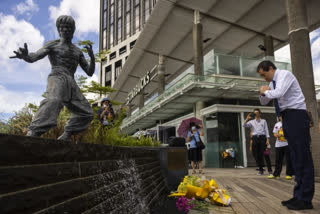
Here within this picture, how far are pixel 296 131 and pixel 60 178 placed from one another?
10.1 feet

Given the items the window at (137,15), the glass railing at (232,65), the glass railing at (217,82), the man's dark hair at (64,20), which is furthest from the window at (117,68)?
the man's dark hair at (64,20)

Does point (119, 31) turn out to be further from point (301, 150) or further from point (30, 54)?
point (301, 150)

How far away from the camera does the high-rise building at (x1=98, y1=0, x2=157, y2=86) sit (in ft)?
176

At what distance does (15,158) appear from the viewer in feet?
3.22

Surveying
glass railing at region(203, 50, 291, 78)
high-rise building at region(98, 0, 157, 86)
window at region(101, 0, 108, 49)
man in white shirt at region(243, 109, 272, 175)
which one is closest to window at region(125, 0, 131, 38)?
high-rise building at region(98, 0, 157, 86)

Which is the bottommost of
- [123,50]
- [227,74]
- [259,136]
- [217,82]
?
[259,136]

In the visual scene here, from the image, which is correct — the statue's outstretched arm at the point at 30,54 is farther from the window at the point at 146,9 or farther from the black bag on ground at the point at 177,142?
the window at the point at 146,9

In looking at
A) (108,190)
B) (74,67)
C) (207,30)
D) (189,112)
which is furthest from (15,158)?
(207,30)

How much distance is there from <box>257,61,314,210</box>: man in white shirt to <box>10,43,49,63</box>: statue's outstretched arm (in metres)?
3.13

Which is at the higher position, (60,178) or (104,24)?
(104,24)

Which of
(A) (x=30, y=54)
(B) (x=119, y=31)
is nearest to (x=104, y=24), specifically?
(B) (x=119, y=31)

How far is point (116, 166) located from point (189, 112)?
1640cm

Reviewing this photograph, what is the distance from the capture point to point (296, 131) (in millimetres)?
3266

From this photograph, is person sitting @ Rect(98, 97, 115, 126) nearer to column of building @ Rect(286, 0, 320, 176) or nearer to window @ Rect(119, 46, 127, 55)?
column of building @ Rect(286, 0, 320, 176)
